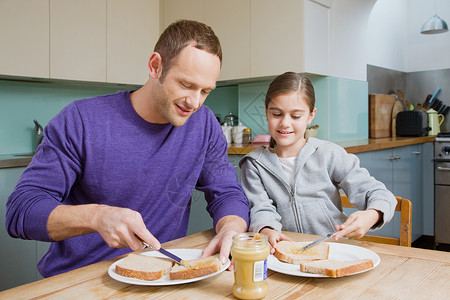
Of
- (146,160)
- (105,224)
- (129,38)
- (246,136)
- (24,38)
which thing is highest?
(129,38)

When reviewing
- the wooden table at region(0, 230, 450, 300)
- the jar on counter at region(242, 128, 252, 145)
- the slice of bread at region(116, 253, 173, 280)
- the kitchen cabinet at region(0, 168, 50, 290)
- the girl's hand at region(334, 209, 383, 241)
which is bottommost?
the kitchen cabinet at region(0, 168, 50, 290)

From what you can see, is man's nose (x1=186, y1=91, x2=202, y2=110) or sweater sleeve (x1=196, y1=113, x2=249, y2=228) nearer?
man's nose (x1=186, y1=91, x2=202, y2=110)

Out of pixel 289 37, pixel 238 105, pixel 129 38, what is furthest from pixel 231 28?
pixel 129 38

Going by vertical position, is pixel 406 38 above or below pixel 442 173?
above

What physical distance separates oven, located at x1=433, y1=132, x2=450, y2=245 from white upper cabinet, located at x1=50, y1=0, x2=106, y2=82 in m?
2.78

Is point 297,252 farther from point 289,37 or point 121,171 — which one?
point 289,37

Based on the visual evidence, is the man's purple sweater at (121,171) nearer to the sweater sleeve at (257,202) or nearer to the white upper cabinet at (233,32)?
the sweater sleeve at (257,202)

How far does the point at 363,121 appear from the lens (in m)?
3.62

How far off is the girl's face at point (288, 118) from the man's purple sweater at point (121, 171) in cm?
23

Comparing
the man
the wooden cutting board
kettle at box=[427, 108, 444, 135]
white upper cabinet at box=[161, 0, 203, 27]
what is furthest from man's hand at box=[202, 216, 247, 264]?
kettle at box=[427, 108, 444, 135]

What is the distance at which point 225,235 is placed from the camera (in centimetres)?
108

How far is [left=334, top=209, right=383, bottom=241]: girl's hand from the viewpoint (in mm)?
1099

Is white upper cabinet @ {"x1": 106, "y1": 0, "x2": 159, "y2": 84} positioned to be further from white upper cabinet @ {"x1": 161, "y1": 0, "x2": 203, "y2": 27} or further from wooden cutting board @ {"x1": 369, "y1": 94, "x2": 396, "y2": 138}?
wooden cutting board @ {"x1": 369, "y1": 94, "x2": 396, "y2": 138}

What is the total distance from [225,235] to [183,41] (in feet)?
1.71
